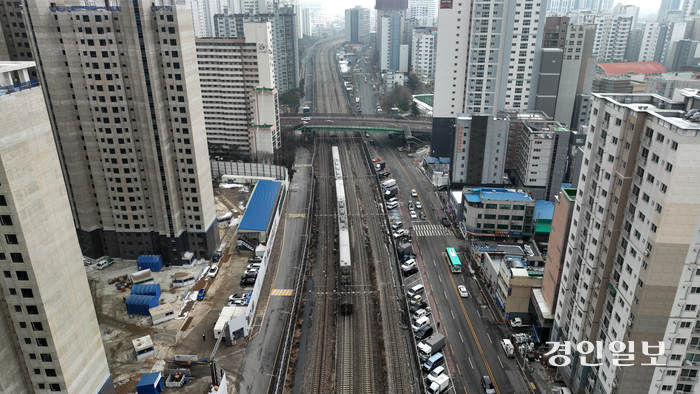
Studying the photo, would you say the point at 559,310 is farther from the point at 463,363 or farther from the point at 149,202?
the point at 149,202

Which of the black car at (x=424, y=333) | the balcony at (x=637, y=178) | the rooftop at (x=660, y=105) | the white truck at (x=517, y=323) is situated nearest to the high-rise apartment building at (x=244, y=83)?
the black car at (x=424, y=333)

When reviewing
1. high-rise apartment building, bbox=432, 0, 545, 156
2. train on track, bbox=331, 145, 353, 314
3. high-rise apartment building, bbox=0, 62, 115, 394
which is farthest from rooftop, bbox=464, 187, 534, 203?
high-rise apartment building, bbox=0, 62, 115, 394

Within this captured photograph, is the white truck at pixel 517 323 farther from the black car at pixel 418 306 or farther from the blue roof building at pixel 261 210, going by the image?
the blue roof building at pixel 261 210

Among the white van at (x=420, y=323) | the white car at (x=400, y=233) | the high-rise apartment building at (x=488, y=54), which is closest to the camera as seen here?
the white van at (x=420, y=323)

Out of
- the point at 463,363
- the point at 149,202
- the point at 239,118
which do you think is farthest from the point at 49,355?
the point at 239,118

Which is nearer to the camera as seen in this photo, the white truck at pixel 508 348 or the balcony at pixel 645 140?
the balcony at pixel 645 140
